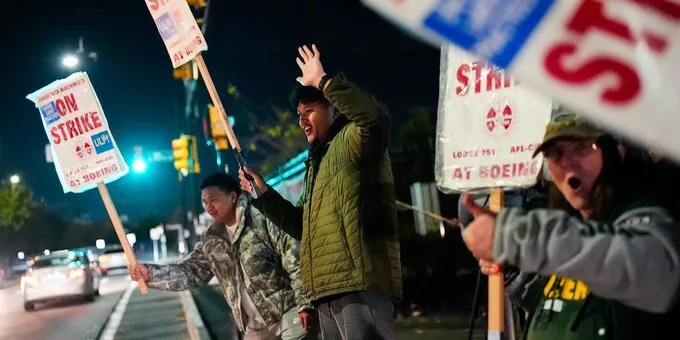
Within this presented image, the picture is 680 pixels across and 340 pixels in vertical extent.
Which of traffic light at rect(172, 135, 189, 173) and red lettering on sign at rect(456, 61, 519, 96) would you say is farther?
traffic light at rect(172, 135, 189, 173)

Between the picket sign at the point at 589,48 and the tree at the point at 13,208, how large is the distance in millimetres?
65576

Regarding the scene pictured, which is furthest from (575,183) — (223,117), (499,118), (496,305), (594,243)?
(223,117)

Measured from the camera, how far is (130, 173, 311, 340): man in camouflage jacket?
483cm

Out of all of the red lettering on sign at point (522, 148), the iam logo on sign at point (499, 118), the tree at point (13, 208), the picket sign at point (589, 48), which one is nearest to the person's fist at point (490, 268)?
the red lettering on sign at point (522, 148)

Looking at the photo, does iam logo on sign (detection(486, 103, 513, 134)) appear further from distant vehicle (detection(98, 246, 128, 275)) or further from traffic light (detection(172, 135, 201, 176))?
distant vehicle (detection(98, 246, 128, 275))

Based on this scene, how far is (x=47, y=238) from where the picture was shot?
259 ft

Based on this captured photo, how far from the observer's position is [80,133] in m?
5.61

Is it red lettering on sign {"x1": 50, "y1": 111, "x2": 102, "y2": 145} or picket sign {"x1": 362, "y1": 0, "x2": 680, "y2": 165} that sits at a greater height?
red lettering on sign {"x1": 50, "y1": 111, "x2": 102, "y2": 145}

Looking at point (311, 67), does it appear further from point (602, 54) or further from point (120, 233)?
point (120, 233)

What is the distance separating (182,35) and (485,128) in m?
2.57

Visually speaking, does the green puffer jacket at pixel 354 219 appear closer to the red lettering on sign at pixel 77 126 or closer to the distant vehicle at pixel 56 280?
the red lettering on sign at pixel 77 126

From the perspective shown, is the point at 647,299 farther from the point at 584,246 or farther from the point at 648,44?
the point at 648,44

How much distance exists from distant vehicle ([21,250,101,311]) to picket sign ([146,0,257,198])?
16.9m

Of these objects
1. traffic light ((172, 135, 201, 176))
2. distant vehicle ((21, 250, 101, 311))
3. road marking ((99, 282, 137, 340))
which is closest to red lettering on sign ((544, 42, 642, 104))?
road marking ((99, 282, 137, 340))
